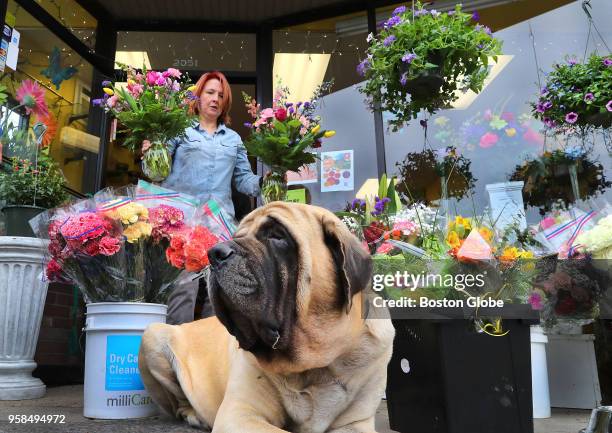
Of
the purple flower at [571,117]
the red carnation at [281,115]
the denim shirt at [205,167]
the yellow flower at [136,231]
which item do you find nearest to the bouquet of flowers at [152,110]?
the denim shirt at [205,167]

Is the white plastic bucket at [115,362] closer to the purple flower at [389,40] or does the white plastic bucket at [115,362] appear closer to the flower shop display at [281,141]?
the flower shop display at [281,141]

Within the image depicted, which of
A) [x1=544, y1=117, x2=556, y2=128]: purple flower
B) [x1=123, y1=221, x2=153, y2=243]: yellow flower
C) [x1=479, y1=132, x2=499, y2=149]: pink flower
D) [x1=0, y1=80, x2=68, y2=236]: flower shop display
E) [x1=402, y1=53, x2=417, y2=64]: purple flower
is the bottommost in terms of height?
[x1=123, y1=221, x2=153, y2=243]: yellow flower

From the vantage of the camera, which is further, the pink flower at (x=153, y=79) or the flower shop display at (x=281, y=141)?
the pink flower at (x=153, y=79)

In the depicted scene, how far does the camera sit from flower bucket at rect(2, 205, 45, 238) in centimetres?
372

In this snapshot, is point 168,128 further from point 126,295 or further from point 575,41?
point 575,41

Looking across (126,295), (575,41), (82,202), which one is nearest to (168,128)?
(82,202)

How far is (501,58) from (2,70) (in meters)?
4.32

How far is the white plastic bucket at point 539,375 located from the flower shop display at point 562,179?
1.36 m

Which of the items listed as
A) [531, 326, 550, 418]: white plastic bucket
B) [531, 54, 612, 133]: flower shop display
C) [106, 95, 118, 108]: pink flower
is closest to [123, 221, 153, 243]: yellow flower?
[106, 95, 118, 108]: pink flower

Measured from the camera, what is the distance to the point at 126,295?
8.25ft

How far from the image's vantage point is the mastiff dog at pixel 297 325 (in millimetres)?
1660

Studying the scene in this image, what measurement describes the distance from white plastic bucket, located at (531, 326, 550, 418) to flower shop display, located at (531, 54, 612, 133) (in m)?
1.53

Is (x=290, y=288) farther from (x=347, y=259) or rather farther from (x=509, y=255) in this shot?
(x=509, y=255)

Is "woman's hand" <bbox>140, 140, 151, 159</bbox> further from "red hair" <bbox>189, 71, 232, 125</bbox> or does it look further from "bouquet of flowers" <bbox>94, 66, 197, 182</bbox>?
"red hair" <bbox>189, 71, 232, 125</bbox>
